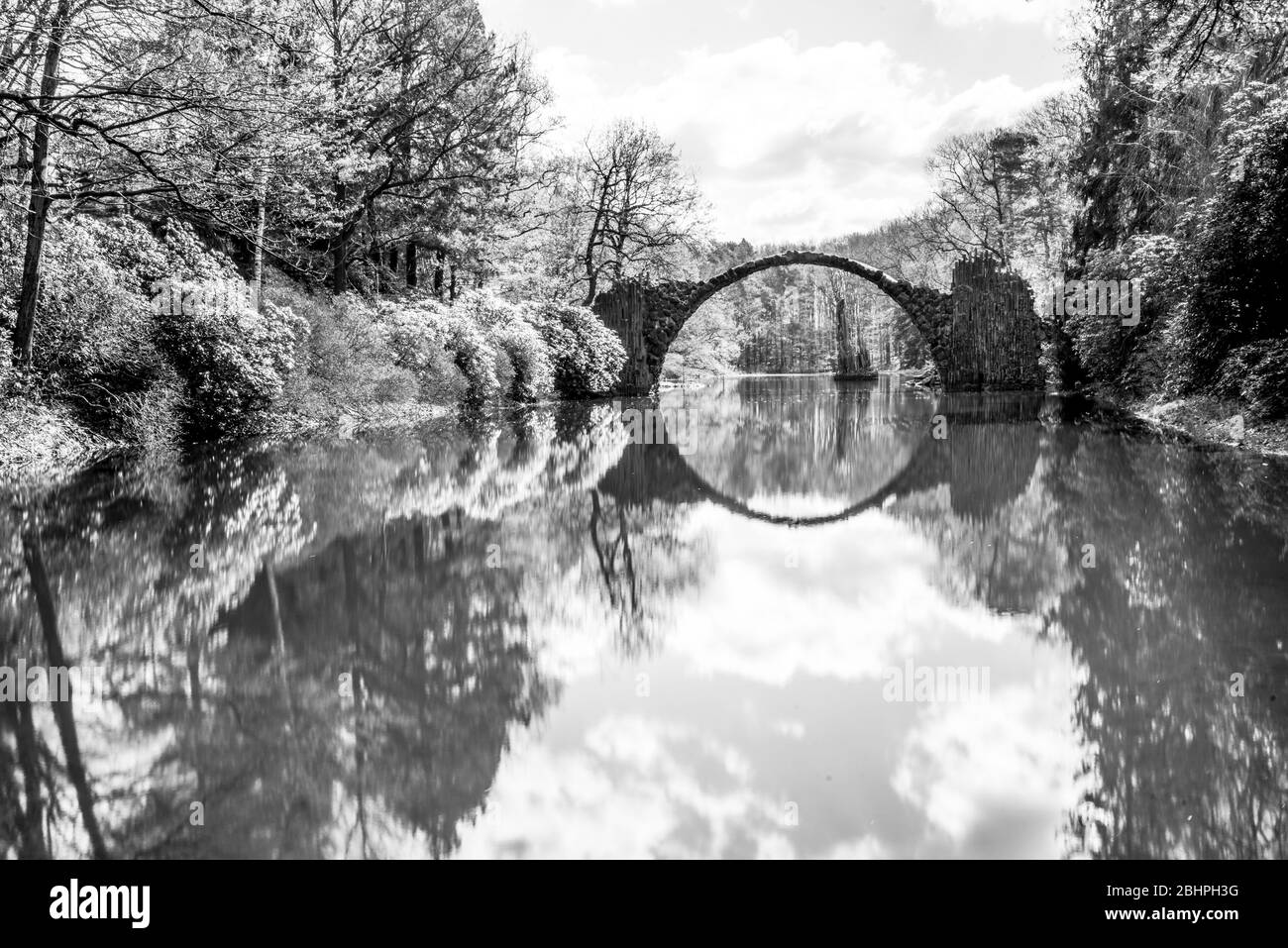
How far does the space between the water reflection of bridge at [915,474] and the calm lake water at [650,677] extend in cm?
32

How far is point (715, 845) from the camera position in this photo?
2.38 m

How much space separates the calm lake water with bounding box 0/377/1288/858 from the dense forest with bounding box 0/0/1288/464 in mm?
4673

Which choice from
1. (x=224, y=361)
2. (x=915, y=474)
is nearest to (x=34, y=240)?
(x=224, y=361)

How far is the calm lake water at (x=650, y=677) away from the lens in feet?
8.21

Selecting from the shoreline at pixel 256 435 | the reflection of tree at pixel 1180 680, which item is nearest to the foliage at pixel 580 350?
the shoreline at pixel 256 435

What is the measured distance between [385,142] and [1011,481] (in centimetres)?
1456

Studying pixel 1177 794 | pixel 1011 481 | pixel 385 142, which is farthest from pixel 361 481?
pixel 385 142

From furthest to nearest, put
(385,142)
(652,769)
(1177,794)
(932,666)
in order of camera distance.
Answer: (385,142)
(932,666)
(652,769)
(1177,794)

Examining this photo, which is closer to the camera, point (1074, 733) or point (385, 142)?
point (1074, 733)

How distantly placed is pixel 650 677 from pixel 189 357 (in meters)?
12.3

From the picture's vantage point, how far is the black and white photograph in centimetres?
254

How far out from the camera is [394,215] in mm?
19766

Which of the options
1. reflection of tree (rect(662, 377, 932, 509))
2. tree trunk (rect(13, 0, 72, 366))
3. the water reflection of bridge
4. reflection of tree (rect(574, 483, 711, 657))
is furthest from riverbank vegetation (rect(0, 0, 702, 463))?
reflection of tree (rect(662, 377, 932, 509))
